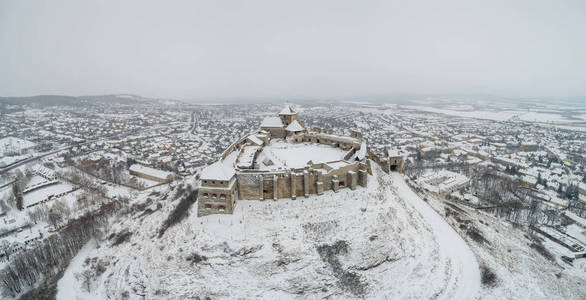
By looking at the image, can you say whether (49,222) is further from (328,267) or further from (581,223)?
(581,223)

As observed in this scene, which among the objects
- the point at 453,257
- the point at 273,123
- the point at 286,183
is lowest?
the point at 453,257

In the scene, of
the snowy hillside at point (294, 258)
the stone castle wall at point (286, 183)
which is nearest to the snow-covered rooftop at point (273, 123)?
the stone castle wall at point (286, 183)

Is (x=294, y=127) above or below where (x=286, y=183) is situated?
above

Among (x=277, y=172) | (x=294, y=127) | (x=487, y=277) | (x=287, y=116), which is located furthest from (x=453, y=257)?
(x=287, y=116)

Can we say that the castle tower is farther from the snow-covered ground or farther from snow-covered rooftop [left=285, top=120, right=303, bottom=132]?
the snow-covered ground

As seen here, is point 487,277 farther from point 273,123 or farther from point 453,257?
point 273,123

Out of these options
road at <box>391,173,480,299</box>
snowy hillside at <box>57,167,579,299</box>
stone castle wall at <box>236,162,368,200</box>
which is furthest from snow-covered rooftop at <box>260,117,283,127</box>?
road at <box>391,173,480,299</box>

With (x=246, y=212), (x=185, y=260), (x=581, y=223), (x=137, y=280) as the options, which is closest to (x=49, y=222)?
(x=137, y=280)
